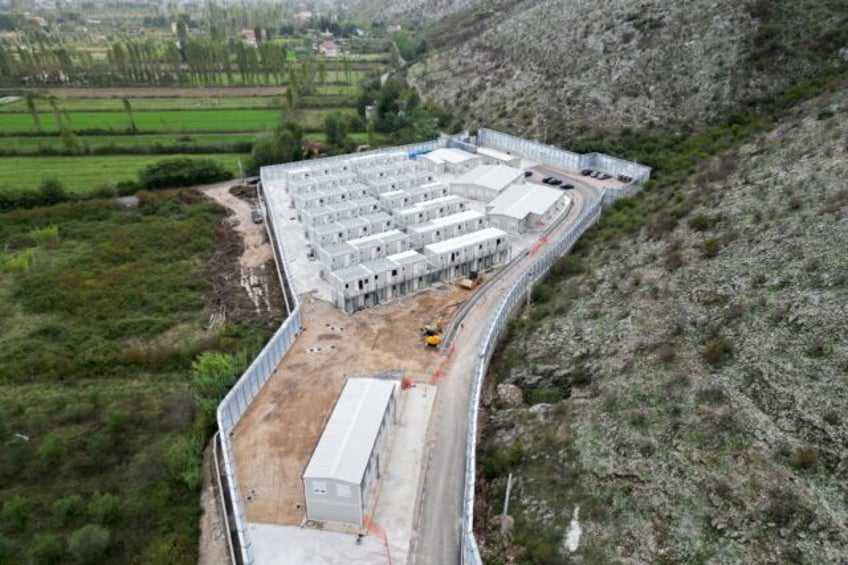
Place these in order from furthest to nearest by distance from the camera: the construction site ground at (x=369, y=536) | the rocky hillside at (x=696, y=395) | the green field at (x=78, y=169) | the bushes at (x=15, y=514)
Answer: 1. the green field at (x=78, y=169)
2. the bushes at (x=15, y=514)
3. the construction site ground at (x=369, y=536)
4. the rocky hillside at (x=696, y=395)

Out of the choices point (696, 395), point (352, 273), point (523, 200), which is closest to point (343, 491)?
point (696, 395)

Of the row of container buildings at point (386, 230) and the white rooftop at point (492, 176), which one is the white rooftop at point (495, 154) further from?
the row of container buildings at point (386, 230)

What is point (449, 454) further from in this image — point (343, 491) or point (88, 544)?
point (88, 544)

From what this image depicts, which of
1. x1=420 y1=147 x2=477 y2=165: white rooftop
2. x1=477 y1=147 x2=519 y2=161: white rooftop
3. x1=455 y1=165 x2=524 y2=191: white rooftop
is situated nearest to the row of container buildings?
x1=455 y1=165 x2=524 y2=191: white rooftop

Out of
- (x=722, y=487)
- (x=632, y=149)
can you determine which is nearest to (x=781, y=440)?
(x=722, y=487)

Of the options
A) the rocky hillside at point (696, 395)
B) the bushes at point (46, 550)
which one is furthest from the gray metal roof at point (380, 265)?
the bushes at point (46, 550)

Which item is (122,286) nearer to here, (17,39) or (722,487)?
(722,487)
